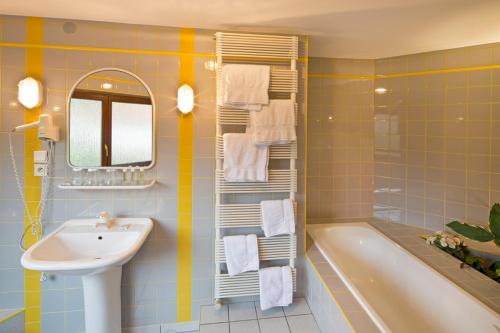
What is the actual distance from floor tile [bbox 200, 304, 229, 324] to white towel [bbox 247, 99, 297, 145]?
1.38m

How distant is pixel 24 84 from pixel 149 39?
3.03ft

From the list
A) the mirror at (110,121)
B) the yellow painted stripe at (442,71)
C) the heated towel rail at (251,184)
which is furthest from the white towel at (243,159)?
the yellow painted stripe at (442,71)

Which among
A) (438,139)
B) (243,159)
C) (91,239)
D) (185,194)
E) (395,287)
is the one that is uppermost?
(438,139)

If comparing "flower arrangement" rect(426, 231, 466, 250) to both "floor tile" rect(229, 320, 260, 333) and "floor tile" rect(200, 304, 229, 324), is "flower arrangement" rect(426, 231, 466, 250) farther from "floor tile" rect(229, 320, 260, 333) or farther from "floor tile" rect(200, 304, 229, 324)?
"floor tile" rect(200, 304, 229, 324)

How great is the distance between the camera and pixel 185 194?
6.83 ft

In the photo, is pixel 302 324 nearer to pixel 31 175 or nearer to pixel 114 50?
pixel 31 175

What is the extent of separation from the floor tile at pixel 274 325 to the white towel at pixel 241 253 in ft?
1.34

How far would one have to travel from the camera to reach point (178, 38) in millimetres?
2018

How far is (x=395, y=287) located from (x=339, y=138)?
1510 mm

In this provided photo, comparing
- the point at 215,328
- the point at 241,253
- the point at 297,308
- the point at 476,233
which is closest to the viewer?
the point at 476,233

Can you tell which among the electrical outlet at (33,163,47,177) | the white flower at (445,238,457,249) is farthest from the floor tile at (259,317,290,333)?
the electrical outlet at (33,163,47,177)

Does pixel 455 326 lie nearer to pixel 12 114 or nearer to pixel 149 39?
pixel 149 39

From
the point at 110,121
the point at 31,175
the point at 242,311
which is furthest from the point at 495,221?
the point at 31,175

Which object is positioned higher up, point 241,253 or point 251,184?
point 251,184
